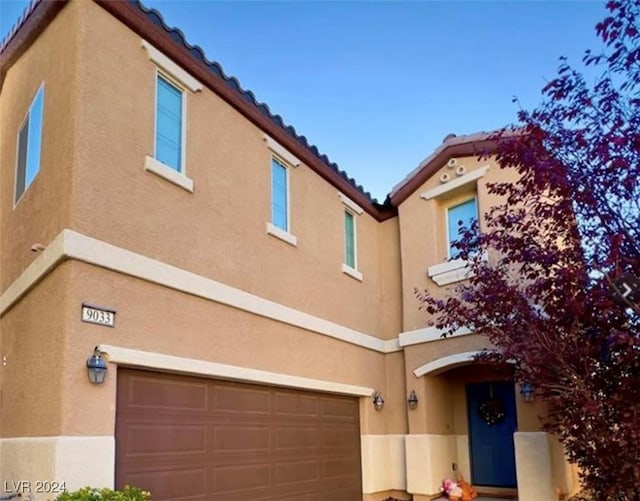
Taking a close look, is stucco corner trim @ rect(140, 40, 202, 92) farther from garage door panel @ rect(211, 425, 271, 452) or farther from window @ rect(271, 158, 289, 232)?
garage door panel @ rect(211, 425, 271, 452)

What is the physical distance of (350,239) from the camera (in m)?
13.3

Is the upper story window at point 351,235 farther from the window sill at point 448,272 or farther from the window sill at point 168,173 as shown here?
the window sill at point 168,173

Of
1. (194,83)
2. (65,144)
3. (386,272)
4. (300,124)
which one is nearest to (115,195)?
(65,144)

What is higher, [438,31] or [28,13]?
[438,31]

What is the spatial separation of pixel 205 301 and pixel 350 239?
18.3 ft

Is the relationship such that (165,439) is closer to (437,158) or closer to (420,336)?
(420,336)

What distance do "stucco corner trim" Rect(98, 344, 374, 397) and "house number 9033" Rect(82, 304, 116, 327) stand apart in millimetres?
273

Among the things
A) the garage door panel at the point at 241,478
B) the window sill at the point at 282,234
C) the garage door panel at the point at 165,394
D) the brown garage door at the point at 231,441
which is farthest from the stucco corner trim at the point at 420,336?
the garage door panel at the point at 165,394

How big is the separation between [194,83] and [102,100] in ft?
6.15

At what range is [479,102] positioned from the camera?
11180mm

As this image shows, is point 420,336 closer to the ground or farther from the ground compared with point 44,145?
closer to the ground

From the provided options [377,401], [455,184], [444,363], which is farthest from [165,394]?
[455,184]

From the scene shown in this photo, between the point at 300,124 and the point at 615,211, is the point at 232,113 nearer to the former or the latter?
the point at 300,124

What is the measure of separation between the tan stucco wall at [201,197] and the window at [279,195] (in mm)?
171
